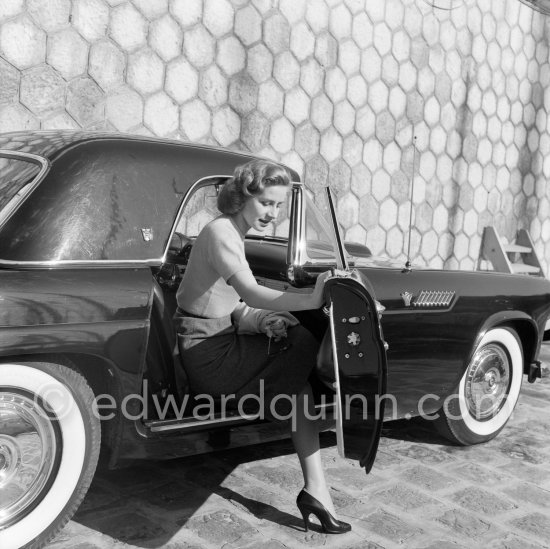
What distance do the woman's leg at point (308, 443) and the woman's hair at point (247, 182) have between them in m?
0.77

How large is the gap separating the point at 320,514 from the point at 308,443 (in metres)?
0.27

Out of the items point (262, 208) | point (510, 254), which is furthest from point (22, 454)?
point (510, 254)

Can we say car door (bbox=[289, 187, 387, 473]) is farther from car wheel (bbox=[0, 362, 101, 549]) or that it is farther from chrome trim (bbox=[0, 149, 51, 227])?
chrome trim (bbox=[0, 149, 51, 227])

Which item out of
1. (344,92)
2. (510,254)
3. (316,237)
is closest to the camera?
(316,237)

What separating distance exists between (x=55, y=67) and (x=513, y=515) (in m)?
3.94

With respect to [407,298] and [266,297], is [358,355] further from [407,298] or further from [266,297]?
[407,298]

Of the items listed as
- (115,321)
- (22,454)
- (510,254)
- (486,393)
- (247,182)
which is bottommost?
(22,454)

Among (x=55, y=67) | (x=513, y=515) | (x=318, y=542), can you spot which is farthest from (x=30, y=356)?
(x=55, y=67)

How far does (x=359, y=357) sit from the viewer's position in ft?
8.78

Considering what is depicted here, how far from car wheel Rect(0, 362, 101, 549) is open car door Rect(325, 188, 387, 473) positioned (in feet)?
2.83

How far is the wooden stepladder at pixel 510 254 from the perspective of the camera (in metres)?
8.70

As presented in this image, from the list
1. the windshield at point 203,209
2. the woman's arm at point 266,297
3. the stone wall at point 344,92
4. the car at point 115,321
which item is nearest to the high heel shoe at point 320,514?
the car at point 115,321

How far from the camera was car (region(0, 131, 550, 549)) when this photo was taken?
254cm

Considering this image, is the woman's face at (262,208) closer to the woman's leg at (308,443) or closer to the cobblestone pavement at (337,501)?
the woman's leg at (308,443)
